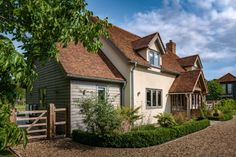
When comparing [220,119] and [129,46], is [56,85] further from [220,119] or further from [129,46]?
[220,119]

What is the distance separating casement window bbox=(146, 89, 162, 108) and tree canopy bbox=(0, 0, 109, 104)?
17931mm

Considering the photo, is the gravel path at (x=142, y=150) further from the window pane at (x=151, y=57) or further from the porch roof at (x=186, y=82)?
the porch roof at (x=186, y=82)

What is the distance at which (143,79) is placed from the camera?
21828mm

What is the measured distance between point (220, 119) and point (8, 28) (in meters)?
24.8

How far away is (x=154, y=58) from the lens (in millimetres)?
23547

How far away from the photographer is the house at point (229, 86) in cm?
6738

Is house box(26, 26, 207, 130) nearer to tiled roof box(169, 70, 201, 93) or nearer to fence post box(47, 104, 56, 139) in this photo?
tiled roof box(169, 70, 201, 93)

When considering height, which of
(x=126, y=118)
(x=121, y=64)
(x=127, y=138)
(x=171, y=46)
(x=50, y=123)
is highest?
(x=171, y=46)

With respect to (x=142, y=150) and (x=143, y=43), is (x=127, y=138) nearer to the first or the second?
(x=142, y=150)

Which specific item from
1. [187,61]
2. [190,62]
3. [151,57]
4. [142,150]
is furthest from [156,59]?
[142,150]

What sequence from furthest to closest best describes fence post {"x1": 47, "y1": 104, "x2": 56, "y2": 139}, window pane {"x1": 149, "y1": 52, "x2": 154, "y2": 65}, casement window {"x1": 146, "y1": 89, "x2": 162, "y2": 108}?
window pane {"x1": 149, "y1": 52, "x2": 154, "y2": 65}, casement window {"x1": 146, "y1": 89, "x2": 162, "y2": 108}, fence post {"x1": 47, "y1": 104, "x2": 56, "y2": 139}

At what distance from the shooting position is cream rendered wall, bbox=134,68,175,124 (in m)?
21.1

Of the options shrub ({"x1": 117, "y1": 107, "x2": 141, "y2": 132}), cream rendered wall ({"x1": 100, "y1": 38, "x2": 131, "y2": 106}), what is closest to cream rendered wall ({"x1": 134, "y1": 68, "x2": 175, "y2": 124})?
cream rendered wall ({"x1": 100, "y1": 38, "x2": 131, "y2": 106})

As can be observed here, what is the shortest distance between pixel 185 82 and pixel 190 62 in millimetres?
6745
